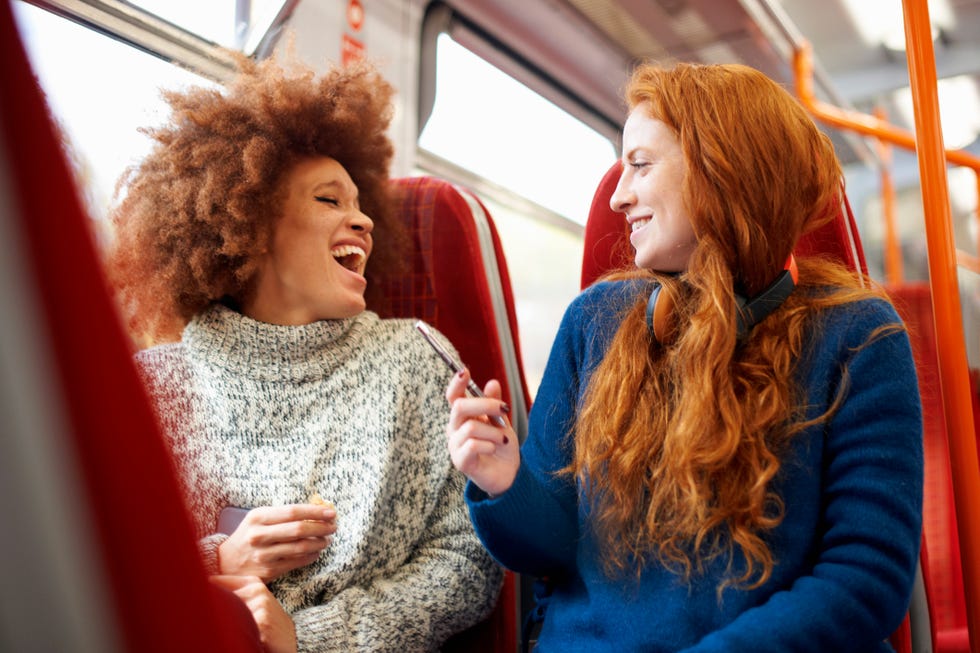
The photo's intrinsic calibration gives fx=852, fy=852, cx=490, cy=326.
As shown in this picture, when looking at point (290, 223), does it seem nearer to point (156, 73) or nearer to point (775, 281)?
point (156, 73)

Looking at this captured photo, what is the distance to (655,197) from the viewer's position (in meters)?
1.21

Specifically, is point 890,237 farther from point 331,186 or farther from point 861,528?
point 861,528

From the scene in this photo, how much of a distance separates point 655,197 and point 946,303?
451 mm

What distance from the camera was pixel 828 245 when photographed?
146 centimetres

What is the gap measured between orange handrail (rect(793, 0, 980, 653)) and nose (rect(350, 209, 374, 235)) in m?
0.95

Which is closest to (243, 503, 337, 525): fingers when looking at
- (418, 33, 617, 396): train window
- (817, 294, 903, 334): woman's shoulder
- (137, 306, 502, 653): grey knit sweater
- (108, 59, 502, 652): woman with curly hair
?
(108, 59, 502, 652): woman with curly hair

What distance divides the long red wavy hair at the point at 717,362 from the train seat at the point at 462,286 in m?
0.46

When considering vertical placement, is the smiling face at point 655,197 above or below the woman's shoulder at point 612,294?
above

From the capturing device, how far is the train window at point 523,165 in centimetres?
354

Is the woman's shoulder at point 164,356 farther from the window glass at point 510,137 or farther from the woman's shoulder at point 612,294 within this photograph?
the window glass at point 510,137

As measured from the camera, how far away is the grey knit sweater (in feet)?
4.45

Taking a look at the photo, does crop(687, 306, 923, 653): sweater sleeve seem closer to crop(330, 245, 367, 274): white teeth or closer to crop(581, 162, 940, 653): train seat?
crop(581, 162, 940, 653): train seat

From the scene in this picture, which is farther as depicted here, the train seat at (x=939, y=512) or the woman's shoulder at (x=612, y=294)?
the train seat at (x=939, y=512)

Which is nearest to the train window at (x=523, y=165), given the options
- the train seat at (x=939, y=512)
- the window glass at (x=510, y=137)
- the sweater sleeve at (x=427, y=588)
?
the window glass at (x=510, y=137)
